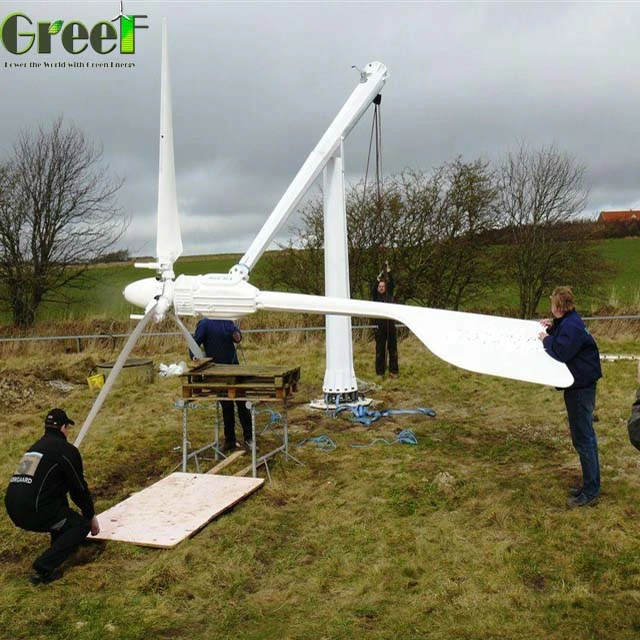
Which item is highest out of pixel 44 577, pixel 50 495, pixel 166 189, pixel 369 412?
pixel 166 189

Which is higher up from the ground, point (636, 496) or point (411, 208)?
point (411, 208)

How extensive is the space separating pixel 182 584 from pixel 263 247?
3909 millimetres

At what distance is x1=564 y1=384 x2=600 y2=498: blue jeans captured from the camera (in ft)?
17.9

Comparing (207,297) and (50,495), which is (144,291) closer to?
(207,297)

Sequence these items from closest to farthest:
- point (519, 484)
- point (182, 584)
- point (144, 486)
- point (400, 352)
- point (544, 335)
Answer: point (182, 584) < point (544, 335) < point (519, 484) < point (144, 486) < point (400, 352)

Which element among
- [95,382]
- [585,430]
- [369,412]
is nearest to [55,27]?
[95,382]

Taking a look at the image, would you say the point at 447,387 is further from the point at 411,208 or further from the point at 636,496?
the point at 411,208

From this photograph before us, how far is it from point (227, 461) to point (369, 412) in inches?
105

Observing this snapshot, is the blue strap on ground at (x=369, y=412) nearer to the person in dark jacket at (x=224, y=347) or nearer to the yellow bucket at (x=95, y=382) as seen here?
the person in dark jacket at (x=224, y=347)

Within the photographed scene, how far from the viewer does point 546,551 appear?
484 centimetres

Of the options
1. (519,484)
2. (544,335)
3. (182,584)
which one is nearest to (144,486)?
(182,584)

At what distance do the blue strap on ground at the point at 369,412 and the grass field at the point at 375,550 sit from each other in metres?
0.19

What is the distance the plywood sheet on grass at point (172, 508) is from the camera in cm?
530

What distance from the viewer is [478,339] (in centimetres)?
545
